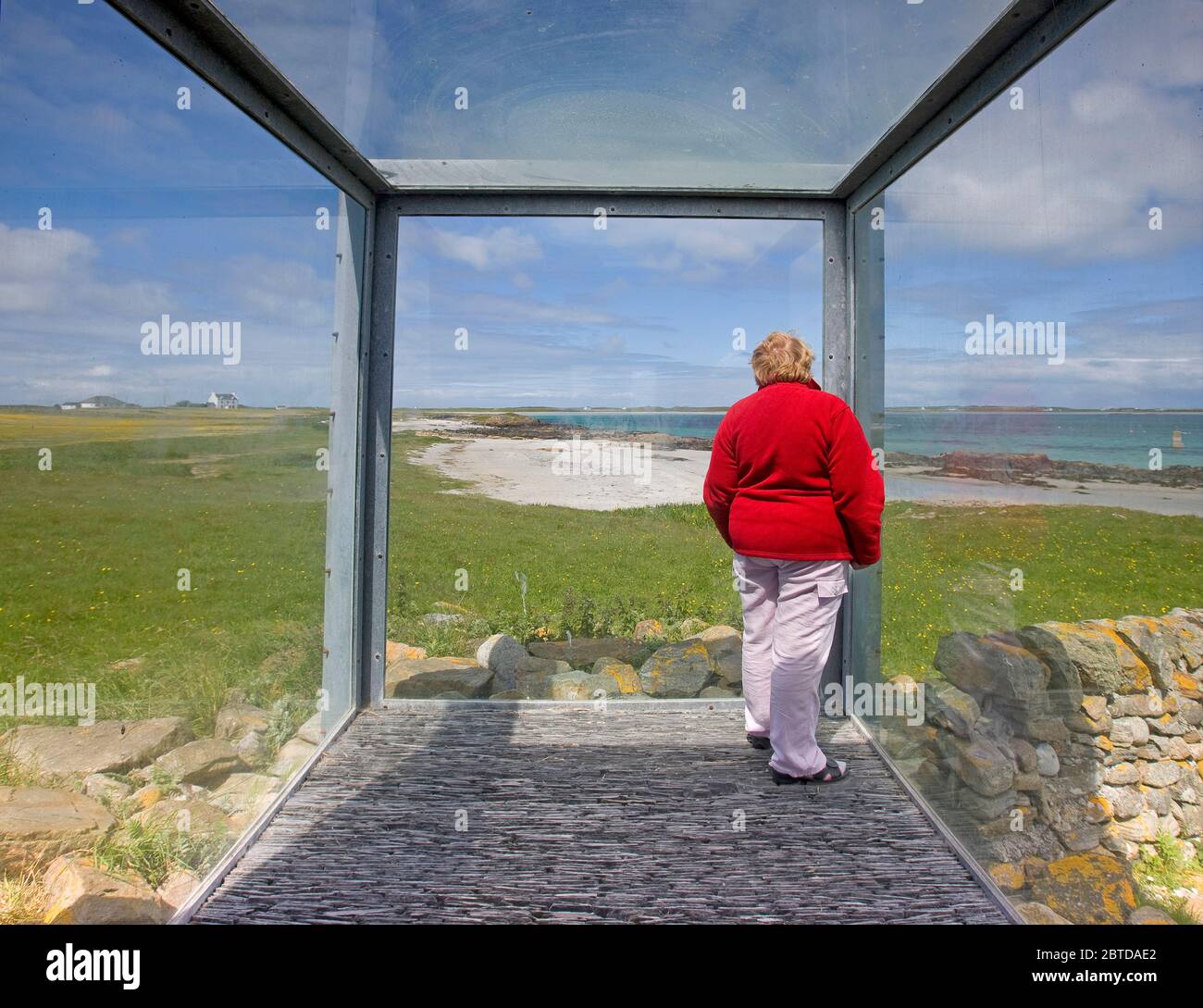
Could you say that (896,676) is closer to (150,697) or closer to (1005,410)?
(1005,410)

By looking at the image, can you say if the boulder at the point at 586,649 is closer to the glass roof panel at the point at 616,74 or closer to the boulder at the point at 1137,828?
the glass roof panel at the point at 616,74

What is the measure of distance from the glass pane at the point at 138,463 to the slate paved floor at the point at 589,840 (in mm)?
288

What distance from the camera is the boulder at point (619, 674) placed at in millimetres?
4332

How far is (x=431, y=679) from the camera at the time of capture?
4285 mm

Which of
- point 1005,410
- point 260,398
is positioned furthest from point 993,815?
point 260,398

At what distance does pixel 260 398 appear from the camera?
302cm

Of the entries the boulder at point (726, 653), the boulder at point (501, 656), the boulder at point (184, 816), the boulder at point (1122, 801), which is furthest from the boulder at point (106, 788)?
the boulder at point (726, 653)

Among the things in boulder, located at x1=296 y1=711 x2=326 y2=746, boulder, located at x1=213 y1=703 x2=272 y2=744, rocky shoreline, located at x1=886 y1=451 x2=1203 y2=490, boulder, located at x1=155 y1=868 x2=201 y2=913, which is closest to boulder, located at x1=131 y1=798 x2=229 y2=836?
boulder, located at x1=155 y1=868 x2=201 y2=913

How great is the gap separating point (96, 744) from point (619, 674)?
270 cm

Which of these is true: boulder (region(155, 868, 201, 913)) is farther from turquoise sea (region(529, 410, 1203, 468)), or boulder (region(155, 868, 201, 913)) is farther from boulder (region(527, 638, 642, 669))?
turquoise sea (region(529, 410, 1203, 468))

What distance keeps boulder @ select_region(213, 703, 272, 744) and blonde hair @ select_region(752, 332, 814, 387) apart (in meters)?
2.31

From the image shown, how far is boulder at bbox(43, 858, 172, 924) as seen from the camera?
1.97m

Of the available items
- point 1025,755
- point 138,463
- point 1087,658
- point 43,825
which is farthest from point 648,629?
point 43,825

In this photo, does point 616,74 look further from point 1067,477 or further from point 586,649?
point 586,649
